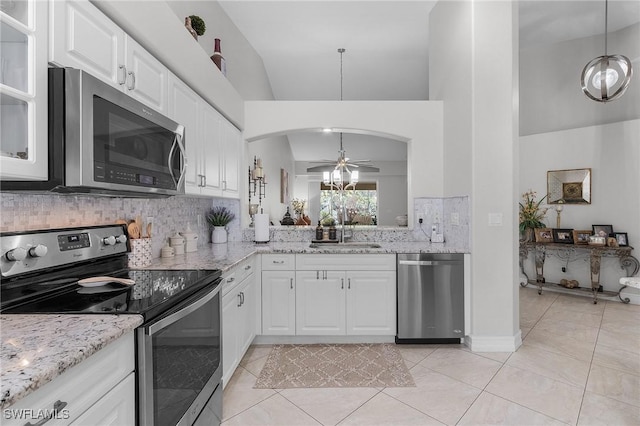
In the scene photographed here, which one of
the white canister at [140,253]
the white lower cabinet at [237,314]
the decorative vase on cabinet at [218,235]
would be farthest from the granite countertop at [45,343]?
the decorative vase on cabinet at [218,235]

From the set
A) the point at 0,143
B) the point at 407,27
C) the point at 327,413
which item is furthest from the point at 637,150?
the point at 0,143

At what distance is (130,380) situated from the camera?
109cm

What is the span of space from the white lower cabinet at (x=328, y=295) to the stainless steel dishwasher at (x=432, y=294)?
5.0 inches

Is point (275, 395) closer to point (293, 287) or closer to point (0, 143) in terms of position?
point (293, 287)

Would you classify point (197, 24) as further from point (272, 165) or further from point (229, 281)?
point (272, 165)

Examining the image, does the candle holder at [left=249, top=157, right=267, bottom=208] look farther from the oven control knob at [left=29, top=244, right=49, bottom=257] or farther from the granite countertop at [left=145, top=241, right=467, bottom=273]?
the oven control knob at [left=29, top=244, right=49, bottom=257]

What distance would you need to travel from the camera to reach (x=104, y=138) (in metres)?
1.32

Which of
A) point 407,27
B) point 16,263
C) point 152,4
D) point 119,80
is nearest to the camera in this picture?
point 16,263

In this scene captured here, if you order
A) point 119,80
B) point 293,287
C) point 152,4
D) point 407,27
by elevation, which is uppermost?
point 407,27

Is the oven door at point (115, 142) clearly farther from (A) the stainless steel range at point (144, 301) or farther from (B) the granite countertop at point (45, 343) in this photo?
(B) the granite countertop at point (45, 343)

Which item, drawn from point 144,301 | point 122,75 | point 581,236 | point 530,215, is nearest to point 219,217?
point 122,75

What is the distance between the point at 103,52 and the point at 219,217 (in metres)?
2.06

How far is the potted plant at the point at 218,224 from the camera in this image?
130 inches

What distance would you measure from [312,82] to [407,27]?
2290 mm
